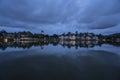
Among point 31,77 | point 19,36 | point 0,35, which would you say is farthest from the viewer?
point 19,36

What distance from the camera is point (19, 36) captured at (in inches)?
7387

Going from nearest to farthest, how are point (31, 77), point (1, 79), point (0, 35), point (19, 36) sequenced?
point (1, 79), point (31, 77), point (0, 35), point (19, 36)

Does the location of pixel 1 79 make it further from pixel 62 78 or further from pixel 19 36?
pixel 19 36

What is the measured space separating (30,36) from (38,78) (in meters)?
188

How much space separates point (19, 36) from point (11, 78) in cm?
18036

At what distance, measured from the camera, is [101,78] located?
12.7m

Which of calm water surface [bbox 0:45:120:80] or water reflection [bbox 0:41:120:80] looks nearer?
calm water surface [bbox 0:45:120:80]

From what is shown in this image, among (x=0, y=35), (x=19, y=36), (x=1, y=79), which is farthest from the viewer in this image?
(x=19, y=36)

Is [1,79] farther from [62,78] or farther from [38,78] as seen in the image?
[62,78]

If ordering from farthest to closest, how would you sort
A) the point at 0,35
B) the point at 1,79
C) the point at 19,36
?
1. the point at 19,36
2. the point at 0,35
3. the point at 1,79

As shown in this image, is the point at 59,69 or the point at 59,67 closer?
the point at 59,69

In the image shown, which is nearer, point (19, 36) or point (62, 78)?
point (62, 78)

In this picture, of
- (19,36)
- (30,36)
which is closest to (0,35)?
(19,36)

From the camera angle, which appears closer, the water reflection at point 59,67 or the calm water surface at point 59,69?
the calm water surface at point 59,69
